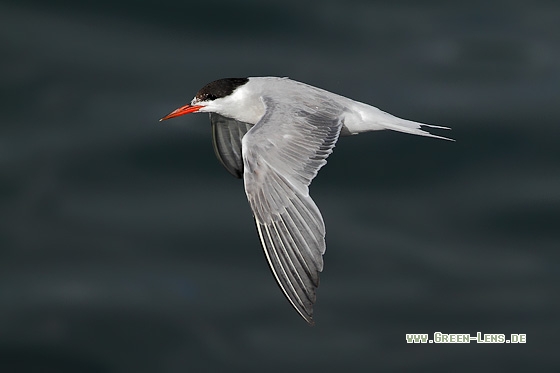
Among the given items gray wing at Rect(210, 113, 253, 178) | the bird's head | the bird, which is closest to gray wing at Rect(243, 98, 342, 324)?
the bird

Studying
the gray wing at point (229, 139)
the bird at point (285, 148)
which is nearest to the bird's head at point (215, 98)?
the bird at point (285, 148)

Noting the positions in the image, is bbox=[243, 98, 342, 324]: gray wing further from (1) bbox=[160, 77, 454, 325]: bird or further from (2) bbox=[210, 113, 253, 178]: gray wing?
(2) bbox=[210, 113, 253, 178]: gray wing

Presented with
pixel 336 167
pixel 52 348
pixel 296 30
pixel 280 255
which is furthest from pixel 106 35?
pixel 280 255

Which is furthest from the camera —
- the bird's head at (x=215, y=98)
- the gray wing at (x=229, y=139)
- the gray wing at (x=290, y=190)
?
the gray wing at (x=229, y=139)

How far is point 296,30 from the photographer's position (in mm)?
11016

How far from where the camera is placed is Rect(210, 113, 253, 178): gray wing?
29.7ft

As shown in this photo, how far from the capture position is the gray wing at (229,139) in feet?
29.7

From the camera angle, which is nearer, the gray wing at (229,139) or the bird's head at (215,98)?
the bird's head at (215,98)

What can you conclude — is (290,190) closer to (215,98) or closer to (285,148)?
(285,148)

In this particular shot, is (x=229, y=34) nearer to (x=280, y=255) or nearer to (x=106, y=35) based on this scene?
(x=106, y=35)

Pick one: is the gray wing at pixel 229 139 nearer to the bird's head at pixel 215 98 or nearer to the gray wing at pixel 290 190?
the bird's head at pixel 215 98

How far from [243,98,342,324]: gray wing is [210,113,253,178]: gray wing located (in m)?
0.95

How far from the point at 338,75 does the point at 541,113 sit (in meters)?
1.79

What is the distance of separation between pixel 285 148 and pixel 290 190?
1.11 feet
